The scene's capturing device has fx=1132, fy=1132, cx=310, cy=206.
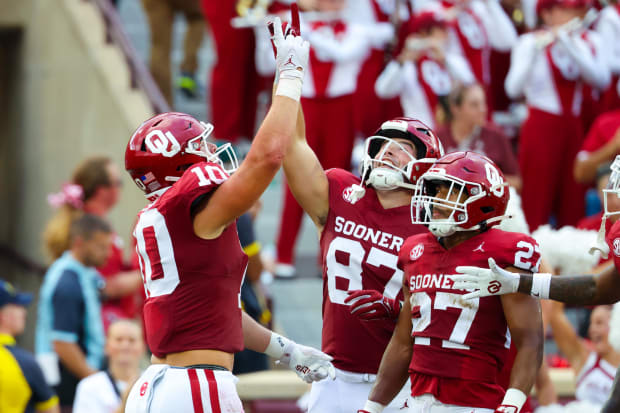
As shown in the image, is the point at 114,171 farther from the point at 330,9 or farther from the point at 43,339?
the point at 330,9

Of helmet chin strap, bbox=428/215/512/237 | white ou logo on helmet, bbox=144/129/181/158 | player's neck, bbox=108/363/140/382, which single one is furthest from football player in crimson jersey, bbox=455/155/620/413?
player's neck, bbox=108/363/140/382

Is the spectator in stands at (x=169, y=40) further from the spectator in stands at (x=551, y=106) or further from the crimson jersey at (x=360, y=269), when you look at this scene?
the crimson jersey at (x=360, y=269)

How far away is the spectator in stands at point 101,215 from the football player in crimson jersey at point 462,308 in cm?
371

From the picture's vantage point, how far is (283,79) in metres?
4.07

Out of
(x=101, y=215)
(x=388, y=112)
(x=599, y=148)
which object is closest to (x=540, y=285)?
(x=599, y=148)

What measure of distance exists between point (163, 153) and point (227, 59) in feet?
17.8

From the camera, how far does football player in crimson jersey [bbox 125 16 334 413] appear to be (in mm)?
3967

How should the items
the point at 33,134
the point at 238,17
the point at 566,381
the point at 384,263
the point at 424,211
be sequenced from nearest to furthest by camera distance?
Result: the point at 424,211 < the point at 384,263 < the point at 566,381 < the point at 238,17 < the point at 33,134

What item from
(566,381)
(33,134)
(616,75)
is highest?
(616,75)

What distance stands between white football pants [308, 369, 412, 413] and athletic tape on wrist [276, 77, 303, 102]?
4.36 ft

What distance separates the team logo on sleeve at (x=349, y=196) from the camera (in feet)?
15.8

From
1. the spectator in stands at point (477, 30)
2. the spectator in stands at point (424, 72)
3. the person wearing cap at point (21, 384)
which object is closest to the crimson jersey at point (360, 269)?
the person wearing cap at point (21, 384)

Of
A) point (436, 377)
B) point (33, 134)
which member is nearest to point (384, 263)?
point (436, 377)

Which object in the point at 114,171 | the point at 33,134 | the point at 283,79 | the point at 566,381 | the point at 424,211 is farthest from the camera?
the point at 33,134
